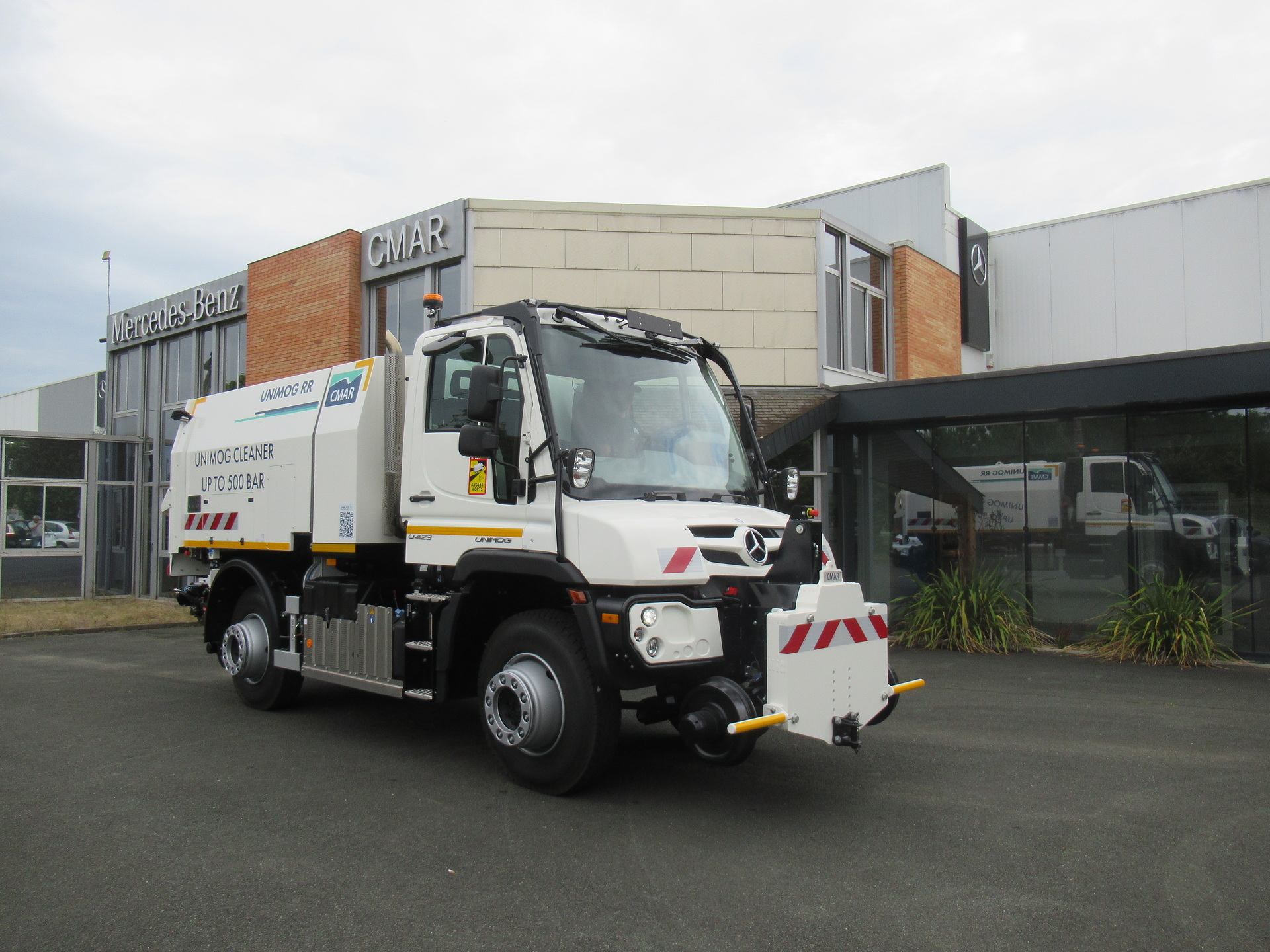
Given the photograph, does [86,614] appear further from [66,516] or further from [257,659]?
[257,659]

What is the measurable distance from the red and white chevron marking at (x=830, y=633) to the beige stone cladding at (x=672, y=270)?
8530 mm

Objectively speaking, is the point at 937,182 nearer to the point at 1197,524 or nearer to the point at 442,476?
the point at 1197,524

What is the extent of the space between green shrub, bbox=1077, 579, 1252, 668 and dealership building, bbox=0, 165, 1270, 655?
436 mm

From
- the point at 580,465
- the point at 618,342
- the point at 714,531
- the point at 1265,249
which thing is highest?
the point at 1265,249

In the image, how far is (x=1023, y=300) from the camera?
21078 mm

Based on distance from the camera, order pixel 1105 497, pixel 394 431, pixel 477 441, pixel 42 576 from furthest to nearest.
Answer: pixel 42 576, pixel 1105 497, pixel 394 431, pixel 477 441

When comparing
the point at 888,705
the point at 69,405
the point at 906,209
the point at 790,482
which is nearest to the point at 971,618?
the point at 790,482

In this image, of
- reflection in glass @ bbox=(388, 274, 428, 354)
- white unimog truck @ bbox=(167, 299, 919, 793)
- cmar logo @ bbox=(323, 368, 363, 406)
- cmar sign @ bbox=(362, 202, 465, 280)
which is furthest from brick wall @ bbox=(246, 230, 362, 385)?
cmar logo @ bbox=(323, 368, 363, 406)

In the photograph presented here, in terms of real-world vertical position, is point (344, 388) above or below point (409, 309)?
below

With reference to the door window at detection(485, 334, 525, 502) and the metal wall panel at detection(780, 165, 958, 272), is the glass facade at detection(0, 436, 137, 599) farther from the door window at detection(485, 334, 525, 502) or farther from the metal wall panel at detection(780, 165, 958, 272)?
the door window at detection(485, 334, 525, 502)

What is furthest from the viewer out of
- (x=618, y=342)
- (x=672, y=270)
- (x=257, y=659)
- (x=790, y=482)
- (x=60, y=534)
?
(x=60, y=534)

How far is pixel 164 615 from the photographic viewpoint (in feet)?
49.1

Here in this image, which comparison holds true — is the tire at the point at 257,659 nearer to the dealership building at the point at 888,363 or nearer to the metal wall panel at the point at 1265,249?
the dealership building at the point at 888,363

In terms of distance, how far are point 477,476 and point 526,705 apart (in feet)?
4.83
